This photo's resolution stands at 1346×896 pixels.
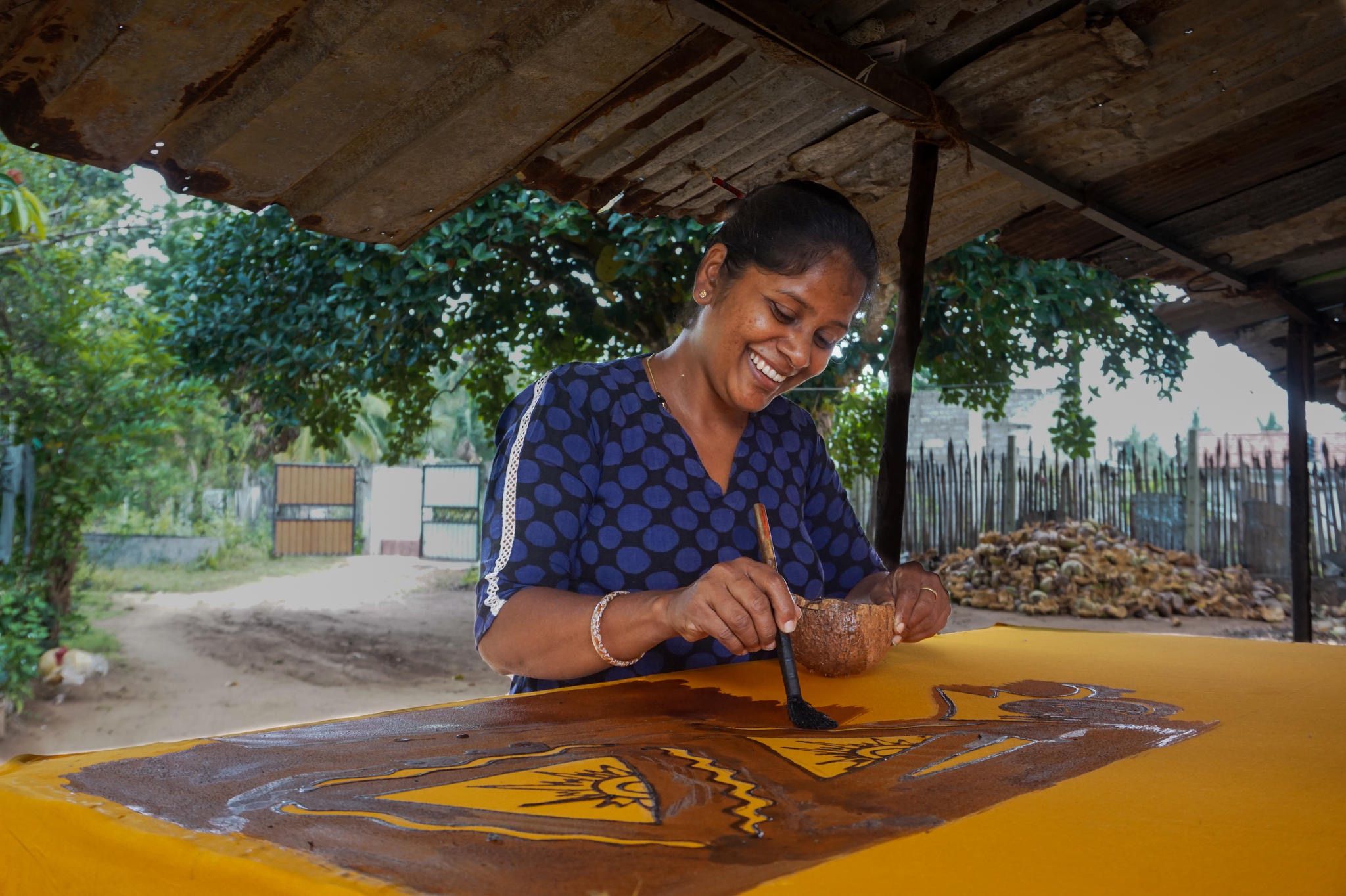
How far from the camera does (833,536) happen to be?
2283mm

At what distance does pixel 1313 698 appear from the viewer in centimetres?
152

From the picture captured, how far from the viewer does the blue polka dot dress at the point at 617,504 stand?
1681mm

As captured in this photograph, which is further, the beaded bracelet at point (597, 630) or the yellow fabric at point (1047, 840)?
the beaded bracelet at point (597, 630)

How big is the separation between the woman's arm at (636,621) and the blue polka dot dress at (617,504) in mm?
62

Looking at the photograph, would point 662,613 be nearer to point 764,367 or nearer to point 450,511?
point 764,367

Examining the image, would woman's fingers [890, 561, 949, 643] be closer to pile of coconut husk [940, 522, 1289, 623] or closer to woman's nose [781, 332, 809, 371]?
woman's nose [781, 332, 809, 371]

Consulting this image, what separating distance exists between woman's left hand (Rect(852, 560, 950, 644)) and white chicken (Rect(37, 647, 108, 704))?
20.3ft

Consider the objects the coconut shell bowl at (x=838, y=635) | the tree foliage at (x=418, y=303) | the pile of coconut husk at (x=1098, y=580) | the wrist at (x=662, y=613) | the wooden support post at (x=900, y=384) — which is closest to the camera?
the wrist at (x=662, y=613)

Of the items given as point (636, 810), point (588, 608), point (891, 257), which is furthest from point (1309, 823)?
point (891, 257)

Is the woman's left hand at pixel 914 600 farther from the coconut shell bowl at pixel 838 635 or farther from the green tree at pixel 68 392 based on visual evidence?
the green tree at pixel 68 392

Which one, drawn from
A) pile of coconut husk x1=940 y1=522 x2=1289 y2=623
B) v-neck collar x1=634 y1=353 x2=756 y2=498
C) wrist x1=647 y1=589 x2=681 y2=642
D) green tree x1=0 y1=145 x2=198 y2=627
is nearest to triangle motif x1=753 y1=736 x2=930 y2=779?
wrist x1=647 y1=589 x2=681 y2=642

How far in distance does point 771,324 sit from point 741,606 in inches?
25.5

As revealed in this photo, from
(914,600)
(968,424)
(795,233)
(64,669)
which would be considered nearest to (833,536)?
(914,600)

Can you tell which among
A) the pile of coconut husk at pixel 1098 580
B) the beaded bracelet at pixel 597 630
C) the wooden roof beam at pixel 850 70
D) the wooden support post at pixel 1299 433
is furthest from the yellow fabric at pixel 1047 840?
the pile of coconut husk at pixel 1098 580
